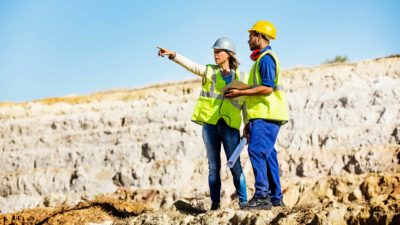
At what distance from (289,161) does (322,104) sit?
2904 millimetres

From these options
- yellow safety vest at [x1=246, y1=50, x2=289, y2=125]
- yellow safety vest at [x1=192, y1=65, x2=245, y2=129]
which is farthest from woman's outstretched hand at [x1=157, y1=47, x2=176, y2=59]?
yellow safety vest at [x1=246, y1=50, x2=289, y2=125]

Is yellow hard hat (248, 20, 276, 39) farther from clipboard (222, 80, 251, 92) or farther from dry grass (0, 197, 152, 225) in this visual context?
dry grass (0, 197, 152, 225)

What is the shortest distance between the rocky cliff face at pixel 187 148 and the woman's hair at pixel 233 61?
6.45 metres

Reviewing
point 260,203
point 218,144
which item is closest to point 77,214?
point 218,144

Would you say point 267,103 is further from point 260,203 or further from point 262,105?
point 260,203

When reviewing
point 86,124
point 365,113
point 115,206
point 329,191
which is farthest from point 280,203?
point 86,124

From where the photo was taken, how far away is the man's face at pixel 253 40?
683cm

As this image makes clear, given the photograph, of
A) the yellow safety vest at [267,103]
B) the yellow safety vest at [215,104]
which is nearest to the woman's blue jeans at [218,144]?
the yellow safety vest at [215,104]

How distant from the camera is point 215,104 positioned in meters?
7.32

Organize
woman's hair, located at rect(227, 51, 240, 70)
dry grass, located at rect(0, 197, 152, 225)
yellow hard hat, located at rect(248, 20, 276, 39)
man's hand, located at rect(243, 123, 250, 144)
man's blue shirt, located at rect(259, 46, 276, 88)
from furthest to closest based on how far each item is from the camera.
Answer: dry grass, located at rect(0, 197, 152, 225) < woman's hair, located at rect(227, 51, 240, 70) < man's hand, located at rect(243, 123, 250, 144) < yellow hard hat, located at rect(248, 20, 276, 39) < man's blue shirt, located at rect(259, 46, 276, 88)

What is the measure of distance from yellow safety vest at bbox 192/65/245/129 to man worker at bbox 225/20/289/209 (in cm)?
46

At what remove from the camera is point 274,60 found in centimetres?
662

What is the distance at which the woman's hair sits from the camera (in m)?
7.43

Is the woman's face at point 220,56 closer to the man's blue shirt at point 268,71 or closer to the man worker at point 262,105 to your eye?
the man worker at point 262,105
